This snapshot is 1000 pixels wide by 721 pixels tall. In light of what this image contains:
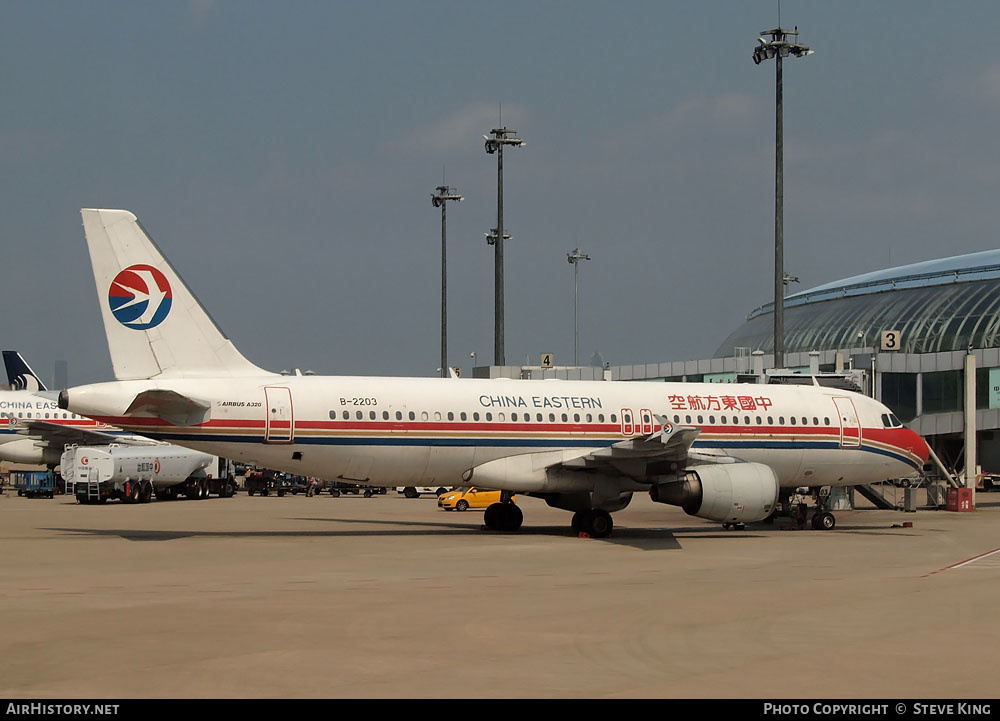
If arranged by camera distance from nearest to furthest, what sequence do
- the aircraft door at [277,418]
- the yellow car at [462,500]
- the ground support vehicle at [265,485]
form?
the aircraft door at [277,418] → the yellow car at [462,500] → the ground support vehicle at [265,485]

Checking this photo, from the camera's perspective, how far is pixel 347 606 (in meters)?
14.7

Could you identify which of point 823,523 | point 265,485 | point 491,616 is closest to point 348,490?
point 265,485

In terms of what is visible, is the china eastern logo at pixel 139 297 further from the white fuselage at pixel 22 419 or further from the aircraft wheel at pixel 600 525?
the white fuselage at pixel 22 419

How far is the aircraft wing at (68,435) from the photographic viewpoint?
165 feet

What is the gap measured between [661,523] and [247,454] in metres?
14.3

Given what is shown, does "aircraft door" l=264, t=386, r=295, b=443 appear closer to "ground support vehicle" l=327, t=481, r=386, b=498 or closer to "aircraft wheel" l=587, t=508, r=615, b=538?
"aircraft wheel" l=587, t=508, r=615, b=538

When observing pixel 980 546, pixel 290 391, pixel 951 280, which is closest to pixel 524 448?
pixel 290 391

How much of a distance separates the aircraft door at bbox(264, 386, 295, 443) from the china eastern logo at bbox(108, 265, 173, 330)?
9.82ft

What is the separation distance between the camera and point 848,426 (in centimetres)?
3128

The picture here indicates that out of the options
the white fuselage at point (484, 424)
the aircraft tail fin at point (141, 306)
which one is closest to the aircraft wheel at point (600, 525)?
the white fuselage at point (484, 424)

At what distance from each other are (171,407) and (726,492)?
12.6m

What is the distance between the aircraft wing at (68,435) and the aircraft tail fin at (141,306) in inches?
1028

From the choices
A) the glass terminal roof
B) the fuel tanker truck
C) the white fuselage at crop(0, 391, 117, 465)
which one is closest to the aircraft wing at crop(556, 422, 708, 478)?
the fuel tanker truck
